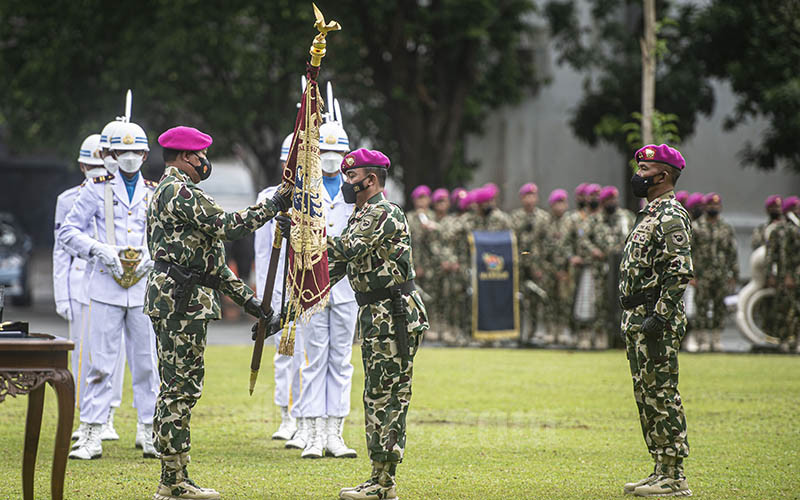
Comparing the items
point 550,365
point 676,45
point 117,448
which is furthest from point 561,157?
point 117,448

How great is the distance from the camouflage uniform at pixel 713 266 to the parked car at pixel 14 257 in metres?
16.4

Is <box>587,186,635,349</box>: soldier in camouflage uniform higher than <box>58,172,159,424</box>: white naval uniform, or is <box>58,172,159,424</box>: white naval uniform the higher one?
<box>587,186,635,349</box>: soldier in camouflage uniform

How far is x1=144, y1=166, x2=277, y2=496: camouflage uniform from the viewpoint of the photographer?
24.5 ft

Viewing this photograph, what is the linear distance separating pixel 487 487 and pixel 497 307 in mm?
11291

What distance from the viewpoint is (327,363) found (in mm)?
9664

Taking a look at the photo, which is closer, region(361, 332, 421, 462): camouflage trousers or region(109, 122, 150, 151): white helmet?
region(361, 332, 421, 462): camouflage trousers

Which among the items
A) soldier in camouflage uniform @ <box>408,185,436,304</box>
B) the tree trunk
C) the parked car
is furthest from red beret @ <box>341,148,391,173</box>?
the parked car

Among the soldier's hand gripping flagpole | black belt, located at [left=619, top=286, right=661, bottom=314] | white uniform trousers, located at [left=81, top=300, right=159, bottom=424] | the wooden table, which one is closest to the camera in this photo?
the wooden table

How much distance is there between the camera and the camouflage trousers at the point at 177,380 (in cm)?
751

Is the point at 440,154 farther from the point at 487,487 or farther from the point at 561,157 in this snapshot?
the point at 487,487

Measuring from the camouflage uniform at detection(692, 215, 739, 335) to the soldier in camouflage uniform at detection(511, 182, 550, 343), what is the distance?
99.9 inches

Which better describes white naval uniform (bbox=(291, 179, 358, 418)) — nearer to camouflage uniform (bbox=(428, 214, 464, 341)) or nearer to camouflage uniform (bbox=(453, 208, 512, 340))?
camouflage uniform (bbox=(453, 208, 512, 340))

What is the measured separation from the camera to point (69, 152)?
89.4ft

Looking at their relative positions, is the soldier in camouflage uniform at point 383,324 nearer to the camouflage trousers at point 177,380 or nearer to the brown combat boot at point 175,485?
the brown combat boot at point 175,485
